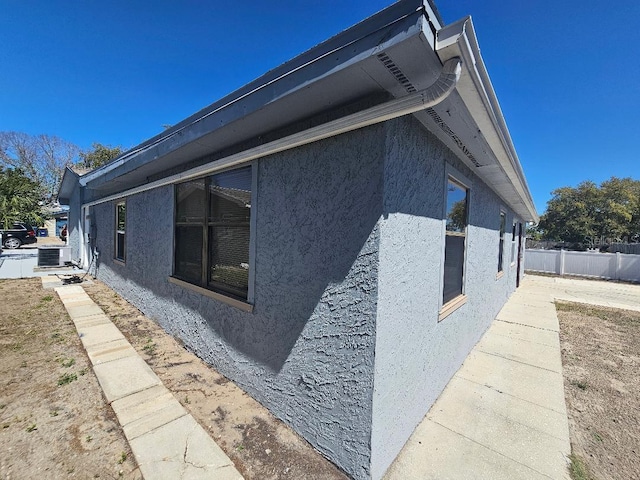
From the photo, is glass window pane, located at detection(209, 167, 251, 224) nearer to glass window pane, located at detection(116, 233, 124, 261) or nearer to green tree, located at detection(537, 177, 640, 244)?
glass window pane, located at detection(116, 233, 124, 261)

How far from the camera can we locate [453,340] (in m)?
3.47

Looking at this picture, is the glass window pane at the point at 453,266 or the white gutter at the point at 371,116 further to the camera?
the glass window pane at the point at 453,266

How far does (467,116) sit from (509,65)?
115 inches

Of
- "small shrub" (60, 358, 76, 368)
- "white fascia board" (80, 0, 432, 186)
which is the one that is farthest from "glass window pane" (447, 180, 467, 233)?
"small shrub" (60, 358, 76, 368)

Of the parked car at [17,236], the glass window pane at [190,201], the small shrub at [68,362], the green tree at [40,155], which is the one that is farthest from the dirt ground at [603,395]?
the green tree at [40,155]

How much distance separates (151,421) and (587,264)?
1939 centimetres

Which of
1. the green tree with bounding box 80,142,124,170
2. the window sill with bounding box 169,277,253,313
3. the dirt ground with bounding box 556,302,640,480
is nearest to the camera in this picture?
the dirt ground with bounding box 556,302,640,480

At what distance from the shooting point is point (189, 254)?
166 inches

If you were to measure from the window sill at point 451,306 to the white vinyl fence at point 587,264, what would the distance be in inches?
619

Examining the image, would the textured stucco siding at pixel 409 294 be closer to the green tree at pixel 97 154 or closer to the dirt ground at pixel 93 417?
the dirt ground at pixel 93 417

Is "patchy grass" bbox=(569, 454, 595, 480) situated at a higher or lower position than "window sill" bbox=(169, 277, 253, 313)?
lower

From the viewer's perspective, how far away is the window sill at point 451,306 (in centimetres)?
300

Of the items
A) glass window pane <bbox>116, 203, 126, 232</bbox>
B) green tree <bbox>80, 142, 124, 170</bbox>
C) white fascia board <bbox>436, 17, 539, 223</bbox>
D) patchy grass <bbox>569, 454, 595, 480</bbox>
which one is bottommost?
patchy grass <bbox>569, 454, 595, 480</bbox>

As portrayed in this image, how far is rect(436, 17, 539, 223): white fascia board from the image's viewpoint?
130 cm
